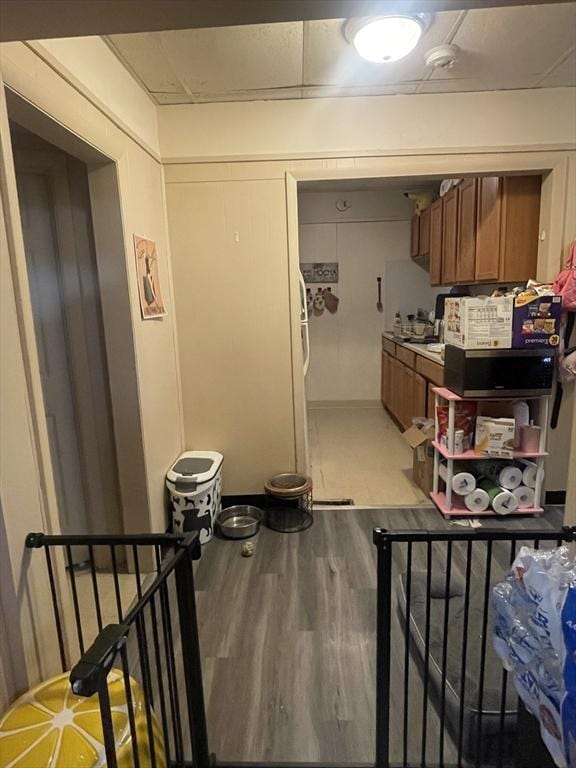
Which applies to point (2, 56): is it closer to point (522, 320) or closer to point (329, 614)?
point (329, 614)

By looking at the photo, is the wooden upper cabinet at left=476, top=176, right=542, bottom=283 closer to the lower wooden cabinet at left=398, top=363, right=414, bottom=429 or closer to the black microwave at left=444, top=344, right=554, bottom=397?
the black microwave at left=444, top=344, right=554, bottom=397

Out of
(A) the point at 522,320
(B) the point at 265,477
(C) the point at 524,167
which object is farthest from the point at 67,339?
(C) the point at 524,167

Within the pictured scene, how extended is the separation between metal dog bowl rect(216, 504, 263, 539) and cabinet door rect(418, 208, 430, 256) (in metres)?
3.27

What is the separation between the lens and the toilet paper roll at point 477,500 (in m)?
2.89

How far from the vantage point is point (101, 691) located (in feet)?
2.74

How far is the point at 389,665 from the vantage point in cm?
125

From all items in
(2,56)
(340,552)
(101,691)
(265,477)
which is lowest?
(340,552)

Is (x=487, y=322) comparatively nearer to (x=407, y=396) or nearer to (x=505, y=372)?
(x=505, y=372)

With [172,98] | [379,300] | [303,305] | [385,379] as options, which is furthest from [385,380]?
[172,98]

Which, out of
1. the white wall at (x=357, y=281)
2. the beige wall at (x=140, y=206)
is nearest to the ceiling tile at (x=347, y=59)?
the beige wall at (x=140, y=206)

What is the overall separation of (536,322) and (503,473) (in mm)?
950

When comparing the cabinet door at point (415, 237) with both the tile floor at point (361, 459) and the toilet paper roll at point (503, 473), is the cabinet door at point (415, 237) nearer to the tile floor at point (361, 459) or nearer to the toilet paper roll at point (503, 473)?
the tile floor at point (361, 459)

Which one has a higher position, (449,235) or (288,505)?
(449,235)

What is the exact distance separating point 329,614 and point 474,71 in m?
2.85
